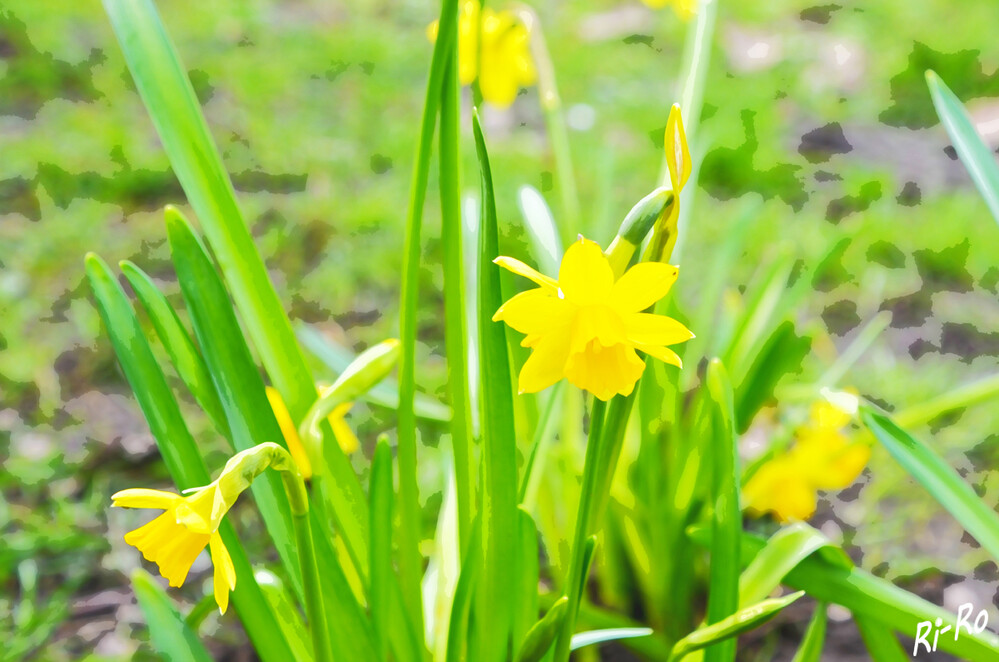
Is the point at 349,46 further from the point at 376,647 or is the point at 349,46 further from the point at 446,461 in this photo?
the point at 376,647

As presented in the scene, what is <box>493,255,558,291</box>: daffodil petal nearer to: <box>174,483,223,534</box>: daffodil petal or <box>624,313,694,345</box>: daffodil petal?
<box>624,313,694,345</box>: daffodil petal

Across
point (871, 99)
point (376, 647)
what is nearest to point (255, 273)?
point (376, 647)

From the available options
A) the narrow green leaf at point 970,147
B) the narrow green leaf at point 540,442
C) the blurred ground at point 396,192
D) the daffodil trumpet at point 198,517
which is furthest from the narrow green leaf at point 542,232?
the daffodil trumpet at point 198,517

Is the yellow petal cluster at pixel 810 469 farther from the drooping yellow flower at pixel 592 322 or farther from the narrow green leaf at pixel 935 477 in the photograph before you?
the drooping yellow flower at pixel 592 322

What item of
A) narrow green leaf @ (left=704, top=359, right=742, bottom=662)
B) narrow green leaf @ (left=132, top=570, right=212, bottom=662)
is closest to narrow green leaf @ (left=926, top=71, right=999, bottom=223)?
narrow green leaf @ (left=704, top=359, right=742, bottom=662)

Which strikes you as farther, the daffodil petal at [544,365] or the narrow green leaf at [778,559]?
the narrow green leaf at [778,559]

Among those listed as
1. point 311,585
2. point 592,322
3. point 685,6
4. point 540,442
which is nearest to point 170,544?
point 311,585
